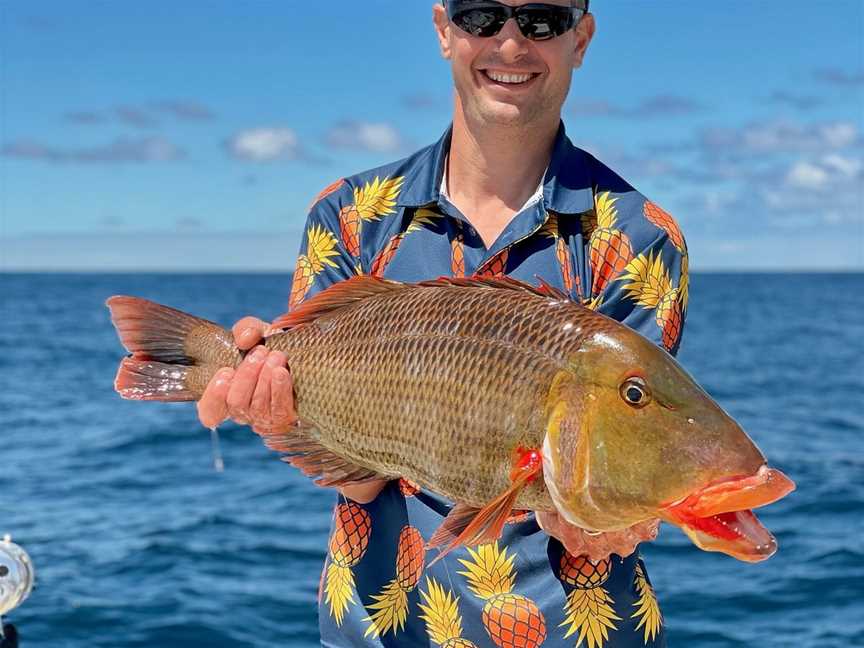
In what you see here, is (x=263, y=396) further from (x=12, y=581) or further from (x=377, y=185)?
(x=12, y=581)

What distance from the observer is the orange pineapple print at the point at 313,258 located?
377 centimetres

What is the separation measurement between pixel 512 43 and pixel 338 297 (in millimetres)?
1041

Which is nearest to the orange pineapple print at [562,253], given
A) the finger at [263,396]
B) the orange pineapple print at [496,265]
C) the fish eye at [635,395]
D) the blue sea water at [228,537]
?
the orange pineapple print at [496,265]

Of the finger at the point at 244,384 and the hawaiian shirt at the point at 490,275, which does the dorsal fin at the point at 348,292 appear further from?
the hawaiian shirt at the point at 490,275

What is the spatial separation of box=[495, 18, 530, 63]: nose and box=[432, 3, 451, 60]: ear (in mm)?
290

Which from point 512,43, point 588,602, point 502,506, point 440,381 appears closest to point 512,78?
point 512,43

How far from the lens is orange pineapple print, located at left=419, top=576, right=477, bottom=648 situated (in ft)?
11.7

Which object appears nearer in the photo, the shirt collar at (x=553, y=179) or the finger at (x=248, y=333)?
the finger at (x=248, y=333)

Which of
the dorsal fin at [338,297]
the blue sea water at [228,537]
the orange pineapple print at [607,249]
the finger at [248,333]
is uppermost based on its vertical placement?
the orange pineapple print at [607,249]

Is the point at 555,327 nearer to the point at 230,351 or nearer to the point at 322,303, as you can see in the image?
the point at 322,303

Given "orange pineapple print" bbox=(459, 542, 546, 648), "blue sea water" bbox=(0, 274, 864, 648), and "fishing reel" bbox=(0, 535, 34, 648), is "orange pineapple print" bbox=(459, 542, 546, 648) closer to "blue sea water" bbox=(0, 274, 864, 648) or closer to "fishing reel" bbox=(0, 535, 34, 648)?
"fishing reel" bbox=(0, 535, 34, 648)

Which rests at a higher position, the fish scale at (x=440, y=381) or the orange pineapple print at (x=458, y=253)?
the orange pineapple print at (x=458, y=253)

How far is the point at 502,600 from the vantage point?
3.51 metres

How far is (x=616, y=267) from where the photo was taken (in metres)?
3.55
